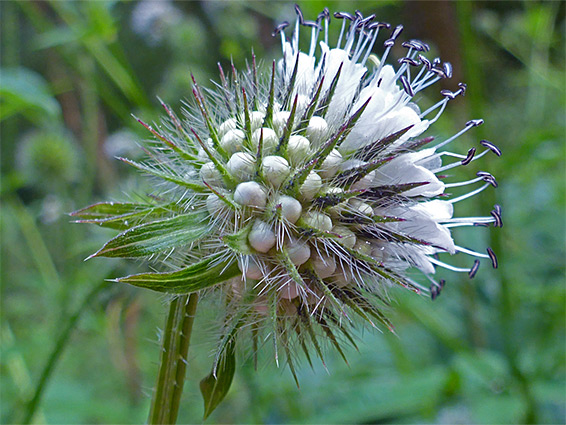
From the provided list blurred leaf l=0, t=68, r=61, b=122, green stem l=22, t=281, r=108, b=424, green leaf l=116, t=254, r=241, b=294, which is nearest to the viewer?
green leaf l=116, t=254, r=241, b=294

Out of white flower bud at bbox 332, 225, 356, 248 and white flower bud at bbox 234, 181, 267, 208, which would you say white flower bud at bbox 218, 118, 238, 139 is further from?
white flower bud at bbox 332, 225, 356, 248

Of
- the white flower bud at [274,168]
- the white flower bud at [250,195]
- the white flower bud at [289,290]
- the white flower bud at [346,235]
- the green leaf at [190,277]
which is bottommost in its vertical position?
the white flower bud at [289,290]

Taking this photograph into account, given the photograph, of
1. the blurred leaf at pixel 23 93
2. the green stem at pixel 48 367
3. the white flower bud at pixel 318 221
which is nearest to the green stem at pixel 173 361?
the white flower bud at pixel 318 221

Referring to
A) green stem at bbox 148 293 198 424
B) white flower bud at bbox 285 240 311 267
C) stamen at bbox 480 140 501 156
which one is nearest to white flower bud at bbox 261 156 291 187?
white flower bud at bbox 285 240 311 267

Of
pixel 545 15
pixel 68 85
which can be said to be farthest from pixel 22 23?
pixel 545 15

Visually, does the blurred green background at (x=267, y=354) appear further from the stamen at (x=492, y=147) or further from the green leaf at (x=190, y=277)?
the stamen at (x=492, y=147)

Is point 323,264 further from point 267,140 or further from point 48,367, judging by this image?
point 48,367

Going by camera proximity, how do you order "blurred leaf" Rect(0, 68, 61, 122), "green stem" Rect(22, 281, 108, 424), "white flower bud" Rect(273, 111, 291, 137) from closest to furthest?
"white flower bud" Rect(273, 111, 291, 137), "green stem" Rect(22, 281, 108, 424), "blurred leaf" Rect(0, 68, 61, 122)
